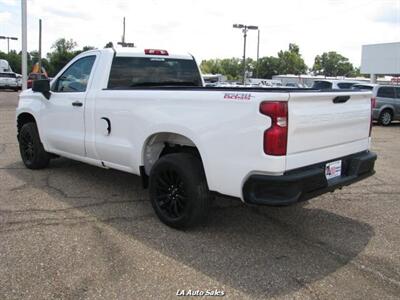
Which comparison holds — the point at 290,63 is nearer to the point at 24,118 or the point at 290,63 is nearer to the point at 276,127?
the point at 24,118

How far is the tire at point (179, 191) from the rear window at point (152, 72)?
140cm

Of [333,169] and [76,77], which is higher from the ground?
[76,77]

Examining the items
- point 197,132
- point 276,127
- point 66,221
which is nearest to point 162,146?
point 197,132

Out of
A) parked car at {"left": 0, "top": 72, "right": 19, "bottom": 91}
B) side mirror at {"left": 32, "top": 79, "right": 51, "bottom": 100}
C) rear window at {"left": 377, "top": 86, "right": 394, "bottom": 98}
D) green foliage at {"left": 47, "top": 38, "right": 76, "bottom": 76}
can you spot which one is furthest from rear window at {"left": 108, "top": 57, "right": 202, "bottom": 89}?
green foliage at {"left": 47, "top": 38, "right": 76, "bottom": 76}

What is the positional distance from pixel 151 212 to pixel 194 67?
2.35 metres

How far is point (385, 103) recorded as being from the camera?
61.8 ft

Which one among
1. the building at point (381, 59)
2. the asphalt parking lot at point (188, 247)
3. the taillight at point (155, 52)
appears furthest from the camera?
the building at point (381, 59)

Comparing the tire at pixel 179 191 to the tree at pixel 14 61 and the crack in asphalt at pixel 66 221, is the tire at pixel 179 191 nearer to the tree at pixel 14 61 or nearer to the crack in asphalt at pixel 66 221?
the crack in asphalt at pixel 66 221

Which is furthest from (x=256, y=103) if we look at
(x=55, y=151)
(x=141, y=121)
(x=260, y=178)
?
(x=55, y=151)

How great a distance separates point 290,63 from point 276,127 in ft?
384

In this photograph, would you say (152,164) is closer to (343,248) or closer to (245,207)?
(245,207)

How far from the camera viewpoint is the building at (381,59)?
38.2m

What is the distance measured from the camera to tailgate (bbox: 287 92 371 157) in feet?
13.4

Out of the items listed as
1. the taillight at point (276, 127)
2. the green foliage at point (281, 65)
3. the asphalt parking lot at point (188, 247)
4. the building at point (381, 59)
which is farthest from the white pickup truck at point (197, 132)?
the green foliage at point (281, 65)
